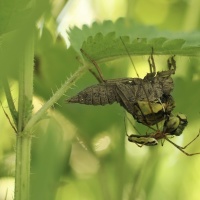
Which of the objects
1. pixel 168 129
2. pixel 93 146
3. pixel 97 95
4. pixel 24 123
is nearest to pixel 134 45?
pixel 24 123

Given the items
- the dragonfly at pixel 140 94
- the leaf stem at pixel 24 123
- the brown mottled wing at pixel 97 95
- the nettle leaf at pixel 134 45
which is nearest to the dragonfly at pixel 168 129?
the dragonfly at pixel 140 94

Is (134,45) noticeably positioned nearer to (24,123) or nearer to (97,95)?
(24,123)

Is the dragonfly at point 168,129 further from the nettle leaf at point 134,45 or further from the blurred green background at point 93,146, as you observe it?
the nettle leaf at point 134,45

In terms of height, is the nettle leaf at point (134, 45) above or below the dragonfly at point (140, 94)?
below

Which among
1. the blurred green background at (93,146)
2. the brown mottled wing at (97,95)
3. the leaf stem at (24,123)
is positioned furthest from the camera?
the blurred green background at (93,146)

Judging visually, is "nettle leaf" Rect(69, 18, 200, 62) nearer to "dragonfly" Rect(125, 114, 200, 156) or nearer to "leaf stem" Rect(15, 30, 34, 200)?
"leaf stem" Rect(15, 30, 34, 200)
